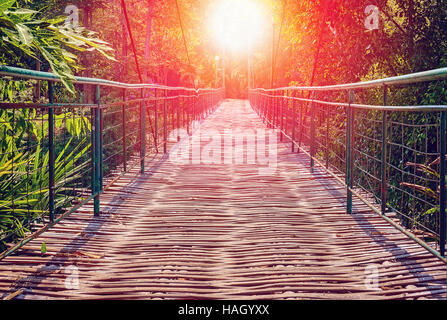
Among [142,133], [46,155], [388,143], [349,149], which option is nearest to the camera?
[388,143]

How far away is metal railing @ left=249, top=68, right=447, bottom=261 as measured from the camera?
127 inches

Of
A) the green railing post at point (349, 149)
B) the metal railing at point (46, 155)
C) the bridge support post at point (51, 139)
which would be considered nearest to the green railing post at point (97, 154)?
the metal railing at point (46, 155)

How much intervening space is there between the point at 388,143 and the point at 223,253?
4.91 feet

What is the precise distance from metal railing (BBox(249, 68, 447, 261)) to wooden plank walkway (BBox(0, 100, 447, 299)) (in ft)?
0.76

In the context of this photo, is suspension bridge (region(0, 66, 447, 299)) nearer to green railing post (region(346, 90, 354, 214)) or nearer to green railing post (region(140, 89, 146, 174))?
green railing post (region(346, 90, 354, 214))

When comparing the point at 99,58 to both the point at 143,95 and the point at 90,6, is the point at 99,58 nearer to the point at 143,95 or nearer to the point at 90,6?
the point at 90,6

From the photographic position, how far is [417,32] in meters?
10.1

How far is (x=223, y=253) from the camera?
3.34 m

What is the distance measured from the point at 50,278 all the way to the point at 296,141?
6298 mm

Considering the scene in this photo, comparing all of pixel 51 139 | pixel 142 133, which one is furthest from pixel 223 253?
pixel 142 133

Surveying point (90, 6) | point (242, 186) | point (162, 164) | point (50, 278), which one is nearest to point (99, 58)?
point (90, 6)

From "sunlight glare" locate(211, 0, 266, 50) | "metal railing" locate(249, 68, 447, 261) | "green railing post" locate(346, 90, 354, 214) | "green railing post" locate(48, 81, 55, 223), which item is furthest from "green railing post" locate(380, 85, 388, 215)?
"sunlight glare" locate(211, 0, 266, 50)

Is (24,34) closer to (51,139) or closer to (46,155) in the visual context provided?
(51,139)

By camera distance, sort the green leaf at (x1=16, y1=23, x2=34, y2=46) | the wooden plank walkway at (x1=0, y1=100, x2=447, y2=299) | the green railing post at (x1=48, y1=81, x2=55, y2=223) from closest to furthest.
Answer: the green leaf at (x1=16, y1=23, x2=34, y2=46) < the wooden plank walkway at (x1=0, y1=100, x2=447, y2=299) < the green railing post at (x1=48, y1=81, x2=55, y2=223)
